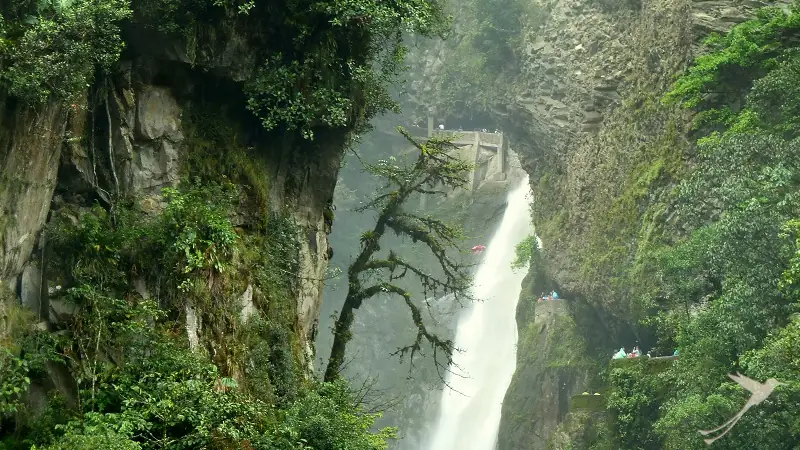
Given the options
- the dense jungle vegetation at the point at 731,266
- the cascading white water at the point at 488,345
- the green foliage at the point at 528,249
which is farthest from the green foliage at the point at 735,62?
the cascading white water at the point at 488,345

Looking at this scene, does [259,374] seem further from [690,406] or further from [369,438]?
[690,406]

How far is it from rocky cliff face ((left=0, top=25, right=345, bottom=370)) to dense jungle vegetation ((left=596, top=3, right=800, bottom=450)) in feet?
25.0

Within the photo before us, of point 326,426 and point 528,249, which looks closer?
point 326,426

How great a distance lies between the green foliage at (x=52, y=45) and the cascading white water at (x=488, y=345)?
96.8ft

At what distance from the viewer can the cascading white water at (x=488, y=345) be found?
37969 millimetres

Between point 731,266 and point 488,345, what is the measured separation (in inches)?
985

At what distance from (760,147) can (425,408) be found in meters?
26.2

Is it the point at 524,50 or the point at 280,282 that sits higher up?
the point at 524,50

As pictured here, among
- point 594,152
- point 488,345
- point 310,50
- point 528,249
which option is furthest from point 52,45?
point 488,345

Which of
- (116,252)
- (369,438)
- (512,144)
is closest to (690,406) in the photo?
(369,438)

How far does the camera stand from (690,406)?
1623 cm

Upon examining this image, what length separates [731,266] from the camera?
16359 mm

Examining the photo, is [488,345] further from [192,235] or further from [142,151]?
[192,235]

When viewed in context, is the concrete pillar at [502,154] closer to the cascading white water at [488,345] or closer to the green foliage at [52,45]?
the cascading white water at [488,345]
